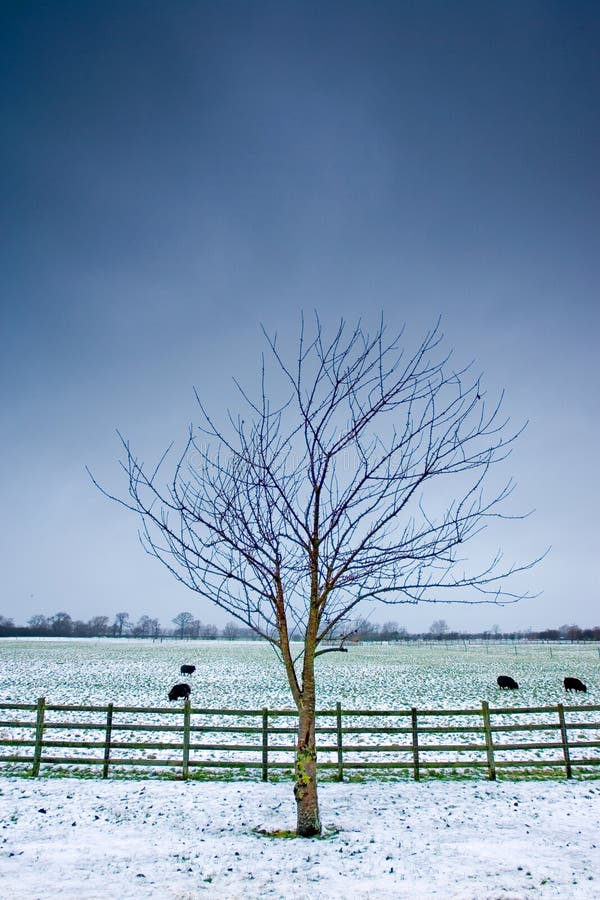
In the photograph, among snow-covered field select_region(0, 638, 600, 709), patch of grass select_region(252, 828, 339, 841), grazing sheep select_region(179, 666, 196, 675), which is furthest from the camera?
grazing sheep select_region(179, 666, 196, 675)

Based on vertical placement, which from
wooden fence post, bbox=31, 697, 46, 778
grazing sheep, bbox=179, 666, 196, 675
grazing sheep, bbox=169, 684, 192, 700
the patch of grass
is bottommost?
grazing sheep, bbox=179, 666, 196, 675

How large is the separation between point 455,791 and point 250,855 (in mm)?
4382

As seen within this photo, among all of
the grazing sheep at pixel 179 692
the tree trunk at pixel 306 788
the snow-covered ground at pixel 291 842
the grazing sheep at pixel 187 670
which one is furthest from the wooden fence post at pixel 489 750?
the grazing sheep at pixel 187 670

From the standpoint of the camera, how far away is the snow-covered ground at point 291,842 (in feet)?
19.2

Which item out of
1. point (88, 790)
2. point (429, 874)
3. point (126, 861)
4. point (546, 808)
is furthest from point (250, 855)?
point (546, 808)

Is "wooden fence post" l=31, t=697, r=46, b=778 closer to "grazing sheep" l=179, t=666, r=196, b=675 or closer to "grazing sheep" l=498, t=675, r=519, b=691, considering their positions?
"grazing sheep" l=498, t=675, r=519, b=691

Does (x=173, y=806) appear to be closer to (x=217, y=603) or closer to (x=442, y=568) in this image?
(x=217, y=603)

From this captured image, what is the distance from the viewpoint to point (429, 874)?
6.14m

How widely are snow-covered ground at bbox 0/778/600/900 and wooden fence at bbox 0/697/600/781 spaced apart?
0.60m

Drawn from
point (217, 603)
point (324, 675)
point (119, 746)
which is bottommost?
point (324, 675)

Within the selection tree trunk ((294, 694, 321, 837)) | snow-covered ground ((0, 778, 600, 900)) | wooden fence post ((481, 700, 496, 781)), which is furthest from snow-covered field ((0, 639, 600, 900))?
wooden fence post ((481, 700, 496, 781))

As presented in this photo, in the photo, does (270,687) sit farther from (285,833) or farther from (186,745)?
(285,833)

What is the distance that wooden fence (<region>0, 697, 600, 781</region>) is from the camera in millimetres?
10320

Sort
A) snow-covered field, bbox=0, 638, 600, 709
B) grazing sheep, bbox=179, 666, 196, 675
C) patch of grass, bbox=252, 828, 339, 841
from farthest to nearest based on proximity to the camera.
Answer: grazing sheep, bbox=179, 666, 196, 675 → snow-covered field, bbox=0, 638, 600, 709 → patch of grass, bbox=252, 828, 339, 841
